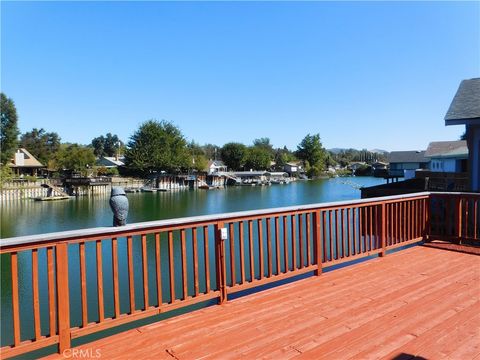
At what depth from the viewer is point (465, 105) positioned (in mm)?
9555

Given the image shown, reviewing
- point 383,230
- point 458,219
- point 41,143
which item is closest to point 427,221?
point 458,219

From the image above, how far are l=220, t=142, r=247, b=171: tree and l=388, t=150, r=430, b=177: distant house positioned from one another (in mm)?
34498

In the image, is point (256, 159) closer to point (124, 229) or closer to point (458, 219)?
point (458, 219)

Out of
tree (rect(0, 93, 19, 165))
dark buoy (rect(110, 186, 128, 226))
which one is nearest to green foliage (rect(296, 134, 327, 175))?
tree (rect(0, 93, 19, 165))

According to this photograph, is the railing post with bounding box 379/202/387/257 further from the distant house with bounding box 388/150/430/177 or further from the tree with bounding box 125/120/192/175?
the tree with bounding box 125/120/192/175

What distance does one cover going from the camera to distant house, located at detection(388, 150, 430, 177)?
5530 centimetres

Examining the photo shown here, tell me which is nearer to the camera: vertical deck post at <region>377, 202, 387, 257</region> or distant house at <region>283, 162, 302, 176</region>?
vertical deck post at <region>377, 202, 387, 257</region>

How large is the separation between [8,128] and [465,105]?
150ft

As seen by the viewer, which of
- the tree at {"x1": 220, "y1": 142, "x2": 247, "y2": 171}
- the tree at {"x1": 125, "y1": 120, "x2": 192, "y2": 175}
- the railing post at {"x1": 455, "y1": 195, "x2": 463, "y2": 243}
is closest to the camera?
the railing post at {"x1": 455, "y1": 195, "x2": 463, "y2": 243}

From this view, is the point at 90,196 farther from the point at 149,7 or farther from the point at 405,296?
the point at 405,296

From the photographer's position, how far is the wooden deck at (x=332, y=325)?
7.45ft

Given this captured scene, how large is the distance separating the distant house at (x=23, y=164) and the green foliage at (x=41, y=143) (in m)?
7.40

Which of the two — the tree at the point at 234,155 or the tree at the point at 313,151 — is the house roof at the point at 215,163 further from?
the tree at the point at 313,151

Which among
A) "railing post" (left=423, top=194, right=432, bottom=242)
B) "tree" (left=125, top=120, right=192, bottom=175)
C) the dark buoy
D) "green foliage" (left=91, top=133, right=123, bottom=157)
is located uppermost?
"green foliage" (left=91, top=133, right=123, bottom=157)
